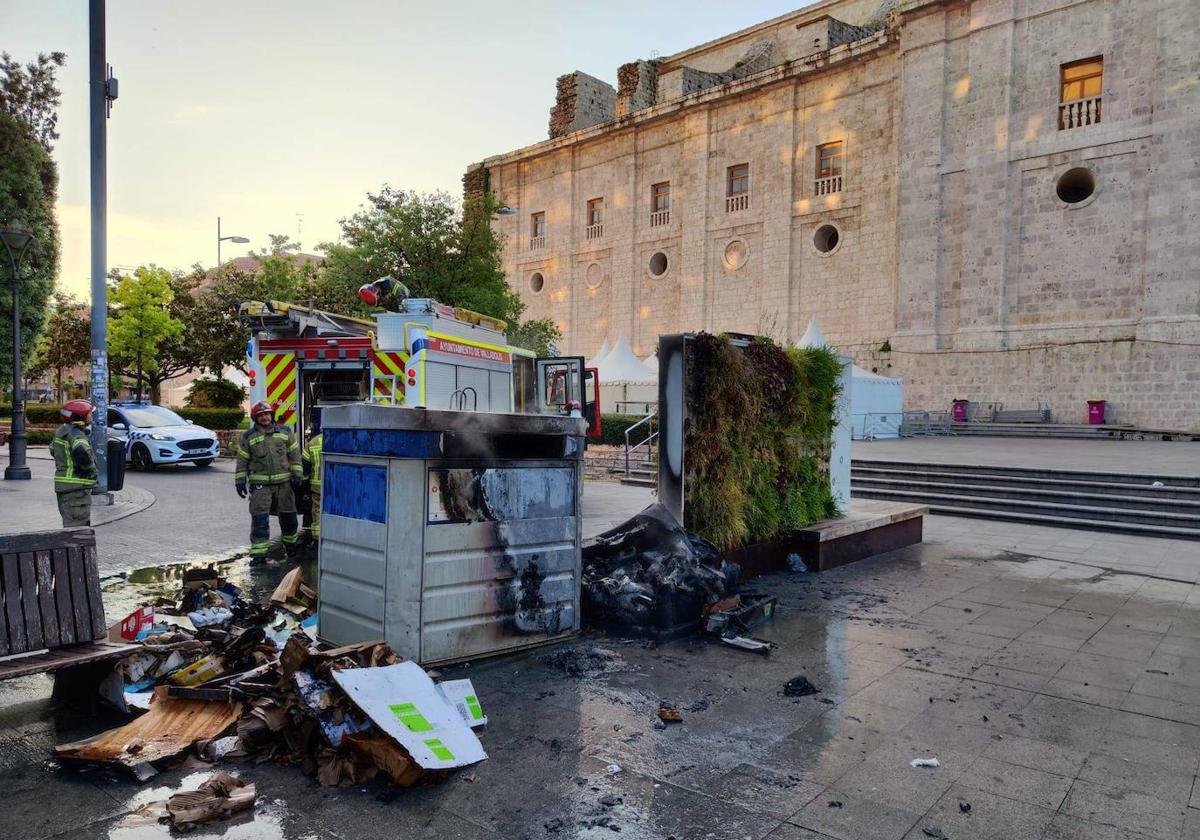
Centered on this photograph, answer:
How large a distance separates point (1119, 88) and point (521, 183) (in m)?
27.2

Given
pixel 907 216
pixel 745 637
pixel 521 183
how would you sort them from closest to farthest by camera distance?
1. pixel 745 637
2. pixel 907 216
3. pixel 521 183

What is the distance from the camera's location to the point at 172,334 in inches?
1185

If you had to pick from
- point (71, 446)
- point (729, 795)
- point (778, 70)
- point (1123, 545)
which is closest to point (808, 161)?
point (778, 70)

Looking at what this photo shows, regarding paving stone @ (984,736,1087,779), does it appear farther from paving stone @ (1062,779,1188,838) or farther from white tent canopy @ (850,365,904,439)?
white tent canopy @ (850,365,904,439)

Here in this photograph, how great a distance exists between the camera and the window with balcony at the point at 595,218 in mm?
38438

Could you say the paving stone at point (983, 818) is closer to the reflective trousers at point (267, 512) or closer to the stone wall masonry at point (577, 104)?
the reflective trousers at point (267, 512)

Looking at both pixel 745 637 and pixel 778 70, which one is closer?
pixel 745 637

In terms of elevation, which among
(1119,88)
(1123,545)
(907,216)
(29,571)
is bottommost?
(1123,545)

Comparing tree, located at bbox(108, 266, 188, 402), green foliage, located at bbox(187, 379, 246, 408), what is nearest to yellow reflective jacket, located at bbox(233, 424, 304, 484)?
green foliage, located at bbox(187, 379, 246, 408)

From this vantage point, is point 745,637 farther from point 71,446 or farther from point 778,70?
point 778,70

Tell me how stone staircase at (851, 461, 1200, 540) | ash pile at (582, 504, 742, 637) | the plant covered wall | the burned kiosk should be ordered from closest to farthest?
the burned kiosk
ash pile at (582, 504, 742, 637)
the plant covered wall
stone staircase at (851, 461, 1200, 540)

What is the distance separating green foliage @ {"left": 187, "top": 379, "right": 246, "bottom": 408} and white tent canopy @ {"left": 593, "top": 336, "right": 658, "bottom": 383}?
45.3 feet

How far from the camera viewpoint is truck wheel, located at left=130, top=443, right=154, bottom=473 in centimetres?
1716

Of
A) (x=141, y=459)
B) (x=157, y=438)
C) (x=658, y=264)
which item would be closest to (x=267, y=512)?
(x=157, y=438)
